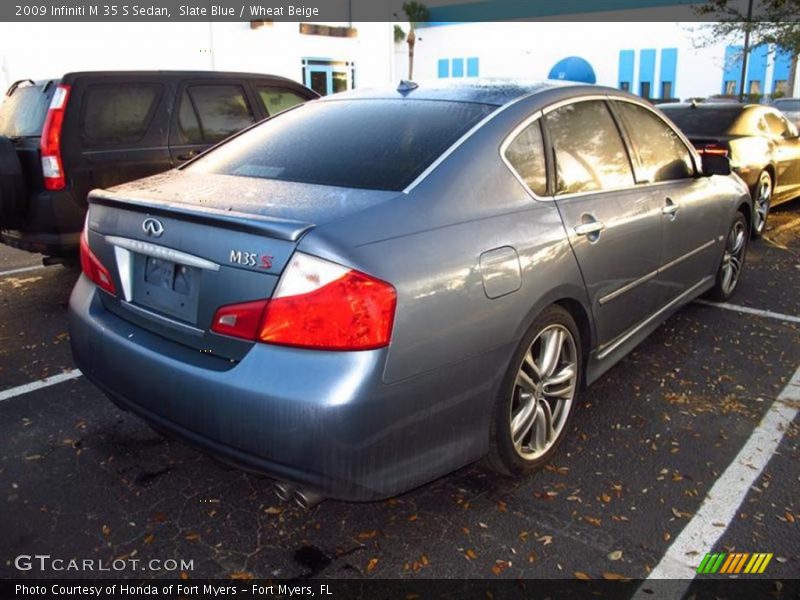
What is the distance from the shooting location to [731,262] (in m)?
5.52

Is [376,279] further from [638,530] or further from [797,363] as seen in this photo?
[797,363]

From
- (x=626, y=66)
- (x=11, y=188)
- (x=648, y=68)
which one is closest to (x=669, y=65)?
(x=648, y=68)

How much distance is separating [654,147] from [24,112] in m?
5.17

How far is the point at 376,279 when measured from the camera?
87.6 inches

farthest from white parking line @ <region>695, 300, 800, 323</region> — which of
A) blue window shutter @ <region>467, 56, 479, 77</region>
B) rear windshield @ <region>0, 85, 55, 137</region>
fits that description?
blue window shutter @ <region>467, 56, 479, 77</region>

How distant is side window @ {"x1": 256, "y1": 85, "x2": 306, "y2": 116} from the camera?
23.9ft

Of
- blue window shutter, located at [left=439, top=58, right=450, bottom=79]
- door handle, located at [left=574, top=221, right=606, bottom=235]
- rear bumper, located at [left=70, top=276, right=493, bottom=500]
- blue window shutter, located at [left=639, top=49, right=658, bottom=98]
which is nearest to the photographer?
rear bumper, located at [left=70, top=276, right=493, bottom=500]

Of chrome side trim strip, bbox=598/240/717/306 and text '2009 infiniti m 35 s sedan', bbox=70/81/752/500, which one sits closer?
text '2009 infiniti m 35 s sedan', bbox=70/81/752/500

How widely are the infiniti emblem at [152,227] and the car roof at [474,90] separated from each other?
1.42 m

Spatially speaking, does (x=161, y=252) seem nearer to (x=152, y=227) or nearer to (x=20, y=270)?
(x=152, y=227)

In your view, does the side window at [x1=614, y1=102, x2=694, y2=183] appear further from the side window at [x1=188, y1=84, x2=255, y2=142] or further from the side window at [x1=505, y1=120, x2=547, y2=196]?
A: the side window at [x1=188, y1=84, x2=255, y2=142]

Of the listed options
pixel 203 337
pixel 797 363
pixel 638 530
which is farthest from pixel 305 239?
pixel 797 363

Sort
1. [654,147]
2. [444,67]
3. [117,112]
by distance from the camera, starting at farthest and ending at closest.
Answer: [444,67], [117,112], [654,147]

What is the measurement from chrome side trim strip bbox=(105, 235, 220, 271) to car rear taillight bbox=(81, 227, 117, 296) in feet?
0.48
